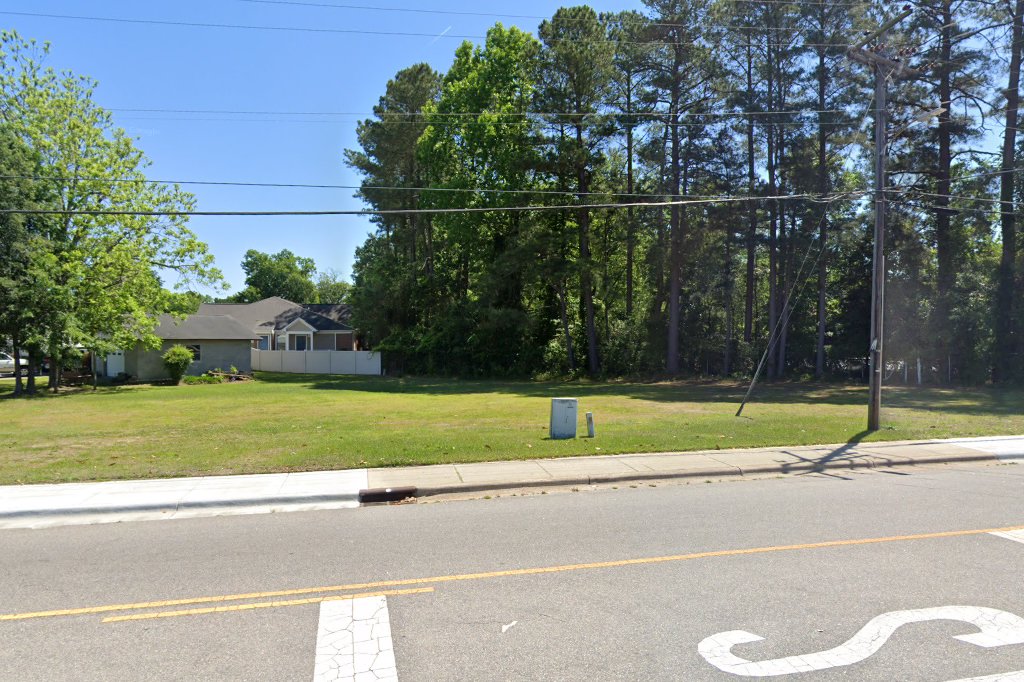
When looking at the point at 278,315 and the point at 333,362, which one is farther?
the point at 278,315

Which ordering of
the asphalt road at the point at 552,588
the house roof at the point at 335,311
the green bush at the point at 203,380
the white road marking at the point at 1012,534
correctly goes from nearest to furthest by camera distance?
the asphalt road at the point at 552,588 < the white road marking at the point at 1012,534 < the green bush at the point at 203,380 < the house roof at the point at 335,311

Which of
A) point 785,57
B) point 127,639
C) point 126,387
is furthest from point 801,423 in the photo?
point 126,387

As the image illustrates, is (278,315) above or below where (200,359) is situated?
above

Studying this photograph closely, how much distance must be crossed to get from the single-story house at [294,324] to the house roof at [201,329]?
9168 millimetres

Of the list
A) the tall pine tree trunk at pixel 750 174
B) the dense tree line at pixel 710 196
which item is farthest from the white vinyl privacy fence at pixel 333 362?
the tall pine tree trunk at pixel 750 174

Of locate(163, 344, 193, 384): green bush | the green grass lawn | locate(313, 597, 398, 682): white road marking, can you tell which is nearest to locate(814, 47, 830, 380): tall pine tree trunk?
the green grass lawn

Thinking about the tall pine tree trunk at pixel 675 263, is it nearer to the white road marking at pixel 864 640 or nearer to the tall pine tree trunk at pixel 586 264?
the tall pine tree trunk at pixel 586 264

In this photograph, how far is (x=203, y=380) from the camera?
35062 millimetres

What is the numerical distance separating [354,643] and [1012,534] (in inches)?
262

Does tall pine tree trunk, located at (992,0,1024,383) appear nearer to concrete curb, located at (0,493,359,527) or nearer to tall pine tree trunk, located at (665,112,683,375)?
tall pine tree trunk, located at (665,112,683,375)

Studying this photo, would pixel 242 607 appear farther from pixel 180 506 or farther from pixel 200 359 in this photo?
pixel 200 359

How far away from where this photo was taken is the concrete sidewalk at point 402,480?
8250mm

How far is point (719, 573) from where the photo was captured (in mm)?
5512

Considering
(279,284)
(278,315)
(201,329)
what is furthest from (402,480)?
(279,284)
